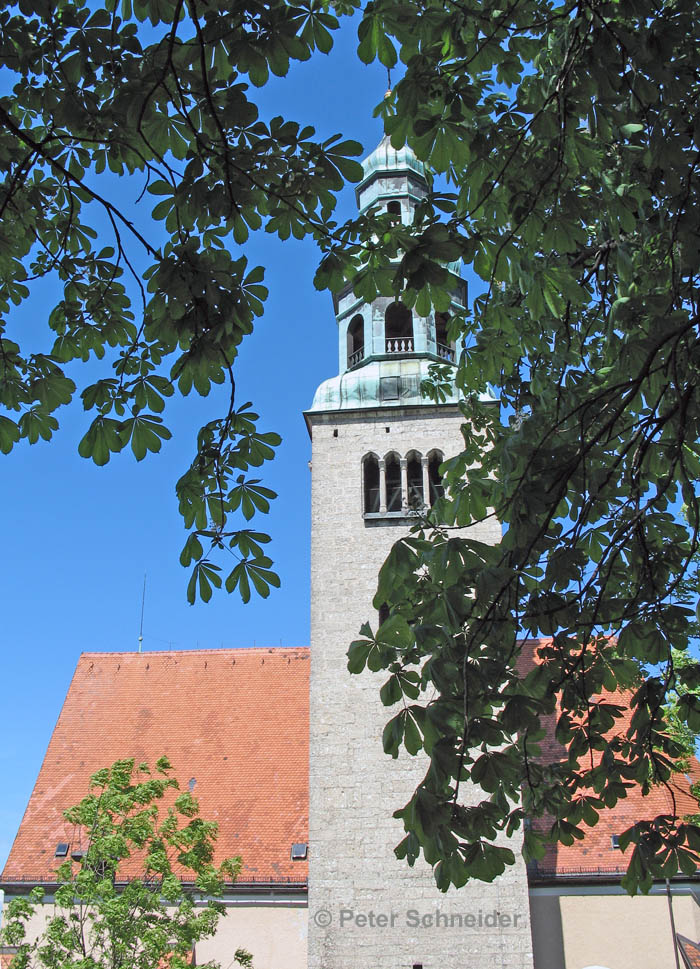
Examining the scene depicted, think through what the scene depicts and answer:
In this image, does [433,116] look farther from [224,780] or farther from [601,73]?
[224,780]

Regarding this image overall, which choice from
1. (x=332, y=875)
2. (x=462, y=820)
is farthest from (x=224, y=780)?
(x=462, y=820)

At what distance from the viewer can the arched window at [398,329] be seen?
19.1m

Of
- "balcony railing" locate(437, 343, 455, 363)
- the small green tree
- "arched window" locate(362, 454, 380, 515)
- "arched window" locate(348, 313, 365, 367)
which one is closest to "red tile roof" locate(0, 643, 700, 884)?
the small green tree

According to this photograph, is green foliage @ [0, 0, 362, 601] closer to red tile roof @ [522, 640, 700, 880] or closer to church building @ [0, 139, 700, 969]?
church building @ [0, 139, 700, 969]

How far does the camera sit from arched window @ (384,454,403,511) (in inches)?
695

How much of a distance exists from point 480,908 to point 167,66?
14.2 meters

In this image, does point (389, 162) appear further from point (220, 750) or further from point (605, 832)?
point (605, 832)

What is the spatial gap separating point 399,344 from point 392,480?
2.77 m

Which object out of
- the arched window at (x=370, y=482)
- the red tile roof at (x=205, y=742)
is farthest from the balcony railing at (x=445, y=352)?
the red tile roof at (x=205, y=742)

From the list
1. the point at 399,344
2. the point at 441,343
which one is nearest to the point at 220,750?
the point at 399,344

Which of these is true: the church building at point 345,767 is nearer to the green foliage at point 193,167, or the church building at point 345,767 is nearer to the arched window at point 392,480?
the arched window at point 392,480

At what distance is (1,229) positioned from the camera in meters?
4.43

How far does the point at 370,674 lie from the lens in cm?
1630

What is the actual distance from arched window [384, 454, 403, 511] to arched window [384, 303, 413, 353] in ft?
7.39
